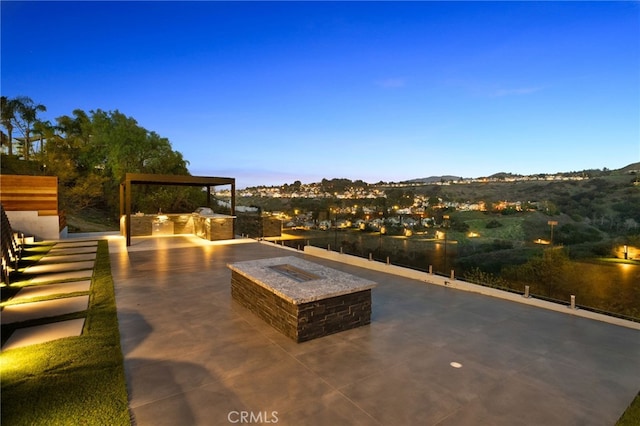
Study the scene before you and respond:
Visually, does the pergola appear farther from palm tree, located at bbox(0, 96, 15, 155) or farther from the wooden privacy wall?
palm tree, located at bbox(0, 96, 15, 155)

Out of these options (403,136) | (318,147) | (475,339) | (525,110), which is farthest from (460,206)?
(475,339)

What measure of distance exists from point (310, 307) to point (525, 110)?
19187mm

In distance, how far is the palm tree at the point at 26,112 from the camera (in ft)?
95.3

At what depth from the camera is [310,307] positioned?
4156 mm

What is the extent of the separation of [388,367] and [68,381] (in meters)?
3.30

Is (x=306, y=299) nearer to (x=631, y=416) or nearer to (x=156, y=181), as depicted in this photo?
(x=631, y=416)

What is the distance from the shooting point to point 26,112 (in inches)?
1153

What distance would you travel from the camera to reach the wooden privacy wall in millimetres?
14609

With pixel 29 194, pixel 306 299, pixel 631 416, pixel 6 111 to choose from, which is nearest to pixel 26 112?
pixel 6 111

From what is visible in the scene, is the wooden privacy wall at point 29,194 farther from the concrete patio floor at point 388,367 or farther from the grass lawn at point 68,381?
the grass lawn at point 68,381

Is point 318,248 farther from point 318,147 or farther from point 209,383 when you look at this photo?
point 318,147

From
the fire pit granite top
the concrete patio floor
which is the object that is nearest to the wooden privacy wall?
the concrete patio floor

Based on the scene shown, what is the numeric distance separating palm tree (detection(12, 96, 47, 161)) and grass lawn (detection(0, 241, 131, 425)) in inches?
1372

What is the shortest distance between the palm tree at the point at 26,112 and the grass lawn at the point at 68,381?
34.8 m
